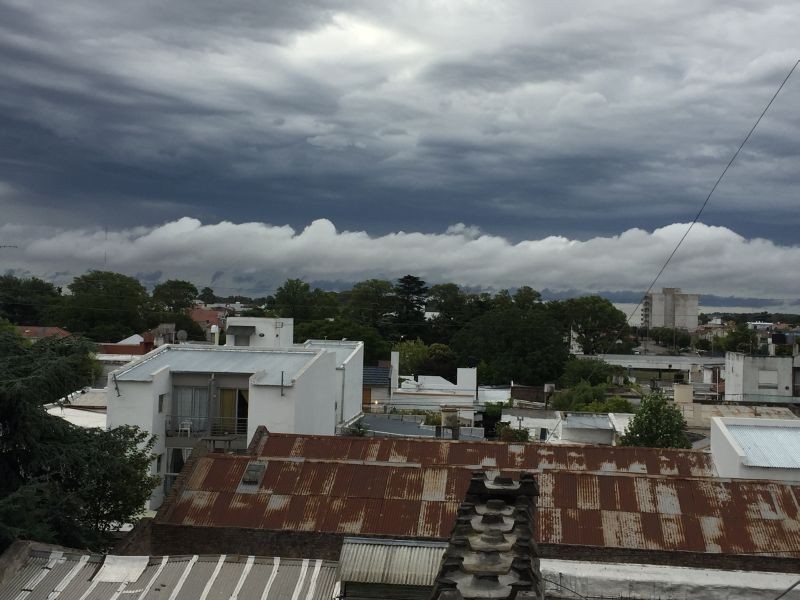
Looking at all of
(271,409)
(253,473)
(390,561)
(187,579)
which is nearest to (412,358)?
(271,409)

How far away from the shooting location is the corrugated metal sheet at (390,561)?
17.1 metres

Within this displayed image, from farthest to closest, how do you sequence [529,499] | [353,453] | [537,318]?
1. [537,318]
2. [353,453]
3. [529,499]

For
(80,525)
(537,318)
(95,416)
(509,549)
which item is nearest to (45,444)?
(80,525)

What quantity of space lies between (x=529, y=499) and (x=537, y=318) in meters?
80.7

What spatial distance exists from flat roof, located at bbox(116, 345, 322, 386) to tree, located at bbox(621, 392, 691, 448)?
576 inches

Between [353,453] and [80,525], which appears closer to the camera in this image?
[80,525]

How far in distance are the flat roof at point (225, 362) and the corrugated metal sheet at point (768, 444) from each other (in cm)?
1662

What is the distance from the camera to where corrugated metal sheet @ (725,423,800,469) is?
2458cm

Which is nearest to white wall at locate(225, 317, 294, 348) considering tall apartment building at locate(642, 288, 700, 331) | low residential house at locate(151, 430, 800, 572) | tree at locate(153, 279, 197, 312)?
low residential house at locate(151, 430, 800, 572)

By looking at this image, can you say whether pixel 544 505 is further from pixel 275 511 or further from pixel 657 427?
pixel 657 427

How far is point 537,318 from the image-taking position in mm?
91125

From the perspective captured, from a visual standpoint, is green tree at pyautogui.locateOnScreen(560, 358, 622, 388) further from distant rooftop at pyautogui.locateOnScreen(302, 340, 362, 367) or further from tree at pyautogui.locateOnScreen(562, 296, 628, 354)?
tree at pyautogui.locateOnScreen(562, 296, 628, 354)

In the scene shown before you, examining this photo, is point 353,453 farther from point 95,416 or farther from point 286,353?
point 95,416

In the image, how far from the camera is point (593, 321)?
412 feet
